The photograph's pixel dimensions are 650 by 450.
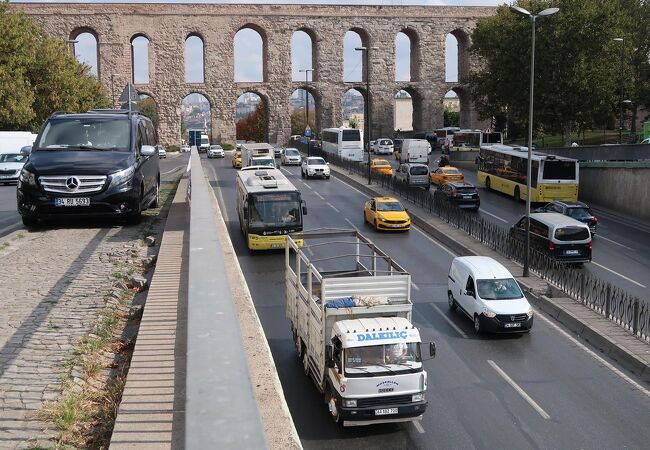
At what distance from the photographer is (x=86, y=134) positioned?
15.4 m

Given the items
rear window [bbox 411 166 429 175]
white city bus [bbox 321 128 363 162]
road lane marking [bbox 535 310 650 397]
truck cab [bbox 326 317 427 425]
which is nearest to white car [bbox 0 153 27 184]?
rear window [bbox 411 166 429 175]

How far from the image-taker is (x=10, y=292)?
400 inches

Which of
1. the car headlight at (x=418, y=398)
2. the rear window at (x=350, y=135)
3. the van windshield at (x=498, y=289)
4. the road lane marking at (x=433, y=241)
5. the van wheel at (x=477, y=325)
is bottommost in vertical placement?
the van wheel at (x=477, y=325)

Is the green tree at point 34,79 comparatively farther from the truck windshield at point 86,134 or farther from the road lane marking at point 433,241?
the truck windshield at point 86,134

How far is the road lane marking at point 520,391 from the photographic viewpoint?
14207mm

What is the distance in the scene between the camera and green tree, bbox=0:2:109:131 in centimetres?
5725

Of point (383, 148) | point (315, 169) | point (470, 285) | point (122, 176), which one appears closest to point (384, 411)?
point (122, 176)

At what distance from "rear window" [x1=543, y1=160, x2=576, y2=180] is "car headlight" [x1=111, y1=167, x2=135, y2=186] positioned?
1209 inches

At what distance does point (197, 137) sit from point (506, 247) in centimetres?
7599

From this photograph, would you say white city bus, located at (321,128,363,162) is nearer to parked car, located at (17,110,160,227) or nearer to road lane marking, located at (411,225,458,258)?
road lane marking, located at (411,225,458,258)

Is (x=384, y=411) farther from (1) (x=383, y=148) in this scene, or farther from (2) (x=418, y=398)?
(1) (x=383, y=148)

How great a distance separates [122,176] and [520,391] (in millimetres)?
8661

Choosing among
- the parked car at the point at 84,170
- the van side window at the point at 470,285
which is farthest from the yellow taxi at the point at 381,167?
the parked car at the point at 84,170

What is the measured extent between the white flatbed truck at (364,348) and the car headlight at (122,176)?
379cm
